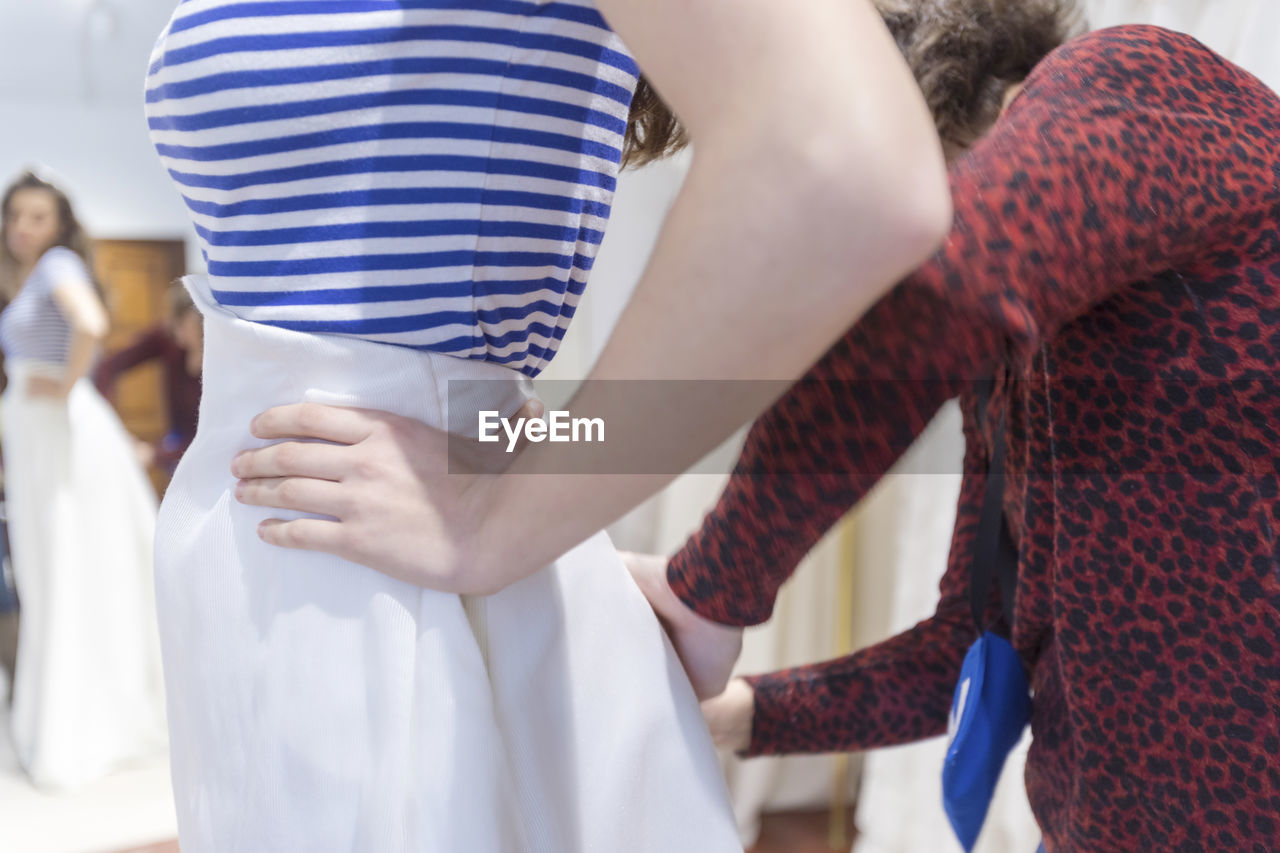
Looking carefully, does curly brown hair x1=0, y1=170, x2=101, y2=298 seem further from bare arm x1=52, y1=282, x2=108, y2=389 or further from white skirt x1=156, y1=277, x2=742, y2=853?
white skirt x1=156, y1=277, x2=742, y2=853

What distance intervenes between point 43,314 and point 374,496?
2.14 metres

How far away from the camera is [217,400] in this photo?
436 mm

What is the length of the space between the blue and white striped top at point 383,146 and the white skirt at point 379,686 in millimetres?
25

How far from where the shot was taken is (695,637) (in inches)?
19.6

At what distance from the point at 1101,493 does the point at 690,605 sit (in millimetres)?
219

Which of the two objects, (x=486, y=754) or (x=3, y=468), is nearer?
(x=486, y=754)

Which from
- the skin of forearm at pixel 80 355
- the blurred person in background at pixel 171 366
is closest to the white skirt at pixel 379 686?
the blurred person in background at pixel 171 366

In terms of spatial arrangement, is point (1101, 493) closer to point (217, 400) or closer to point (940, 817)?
point (217, 400)

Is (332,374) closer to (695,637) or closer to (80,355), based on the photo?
(695,637)

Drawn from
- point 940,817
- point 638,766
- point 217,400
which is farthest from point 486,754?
point 940,817

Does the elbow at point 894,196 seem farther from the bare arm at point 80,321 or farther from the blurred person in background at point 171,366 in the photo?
the bare arm at point 80,321

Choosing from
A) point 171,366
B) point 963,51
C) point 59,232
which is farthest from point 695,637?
point 59,232

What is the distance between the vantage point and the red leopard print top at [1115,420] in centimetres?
33

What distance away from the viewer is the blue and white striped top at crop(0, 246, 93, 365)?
207 centimetres
